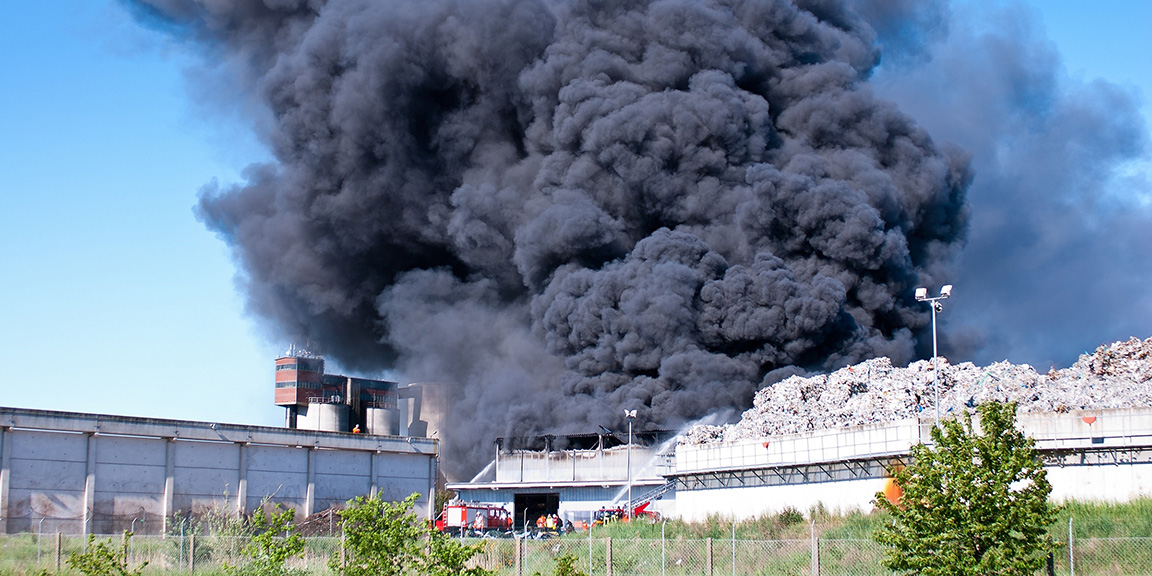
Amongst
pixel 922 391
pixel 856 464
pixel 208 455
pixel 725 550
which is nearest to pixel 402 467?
pixel 208 455

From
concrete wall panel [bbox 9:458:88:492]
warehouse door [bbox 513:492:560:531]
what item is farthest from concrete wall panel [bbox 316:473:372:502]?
warehouse door [bbox 513:492:560:531]

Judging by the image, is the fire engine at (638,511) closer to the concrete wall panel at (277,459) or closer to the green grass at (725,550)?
the concrete wall panel at (277,459)

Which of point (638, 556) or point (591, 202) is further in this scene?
point (591, 202)

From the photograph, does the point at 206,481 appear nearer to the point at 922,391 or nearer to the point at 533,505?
the point at 533,505

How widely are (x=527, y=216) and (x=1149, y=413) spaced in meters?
39.3

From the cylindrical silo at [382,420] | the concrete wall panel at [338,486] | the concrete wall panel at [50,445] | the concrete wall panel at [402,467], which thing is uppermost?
the cylindrical silo at [382,420]

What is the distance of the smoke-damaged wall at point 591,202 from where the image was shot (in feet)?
190

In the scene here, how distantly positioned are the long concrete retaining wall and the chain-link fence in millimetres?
6620

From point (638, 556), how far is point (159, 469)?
1721cm

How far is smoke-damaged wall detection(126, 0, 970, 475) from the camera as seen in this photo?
57.9 m

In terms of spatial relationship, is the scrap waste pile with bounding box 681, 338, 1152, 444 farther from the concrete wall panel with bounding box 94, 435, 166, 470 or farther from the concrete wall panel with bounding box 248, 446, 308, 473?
the concrete wall panel with bounding box 94, 435, 166, 470

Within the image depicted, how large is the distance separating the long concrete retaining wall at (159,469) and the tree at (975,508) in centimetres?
2151

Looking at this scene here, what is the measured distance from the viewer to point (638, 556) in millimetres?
24094

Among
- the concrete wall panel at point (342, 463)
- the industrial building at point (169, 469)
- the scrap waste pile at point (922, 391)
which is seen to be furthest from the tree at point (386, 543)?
the scrap waste pile at point (922, 391)
